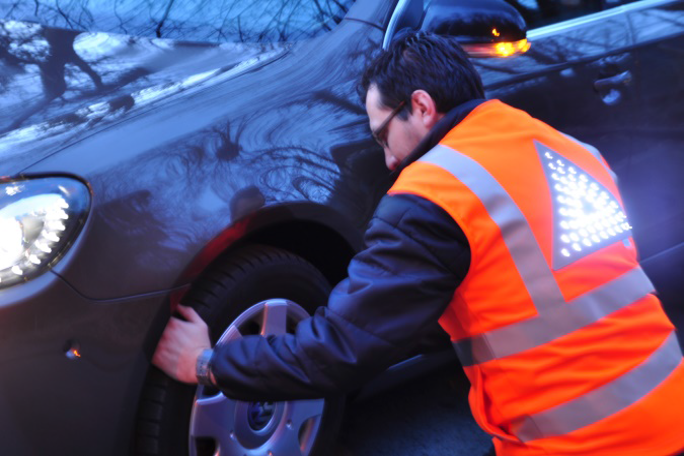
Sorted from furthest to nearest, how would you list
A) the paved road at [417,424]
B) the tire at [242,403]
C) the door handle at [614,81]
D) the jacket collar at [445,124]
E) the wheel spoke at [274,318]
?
the door handle at [614,81] → the paved road at [417,424] → the wheel spoke at [274,318] → the tire at [242,403] → the jacket collar at [445,124]

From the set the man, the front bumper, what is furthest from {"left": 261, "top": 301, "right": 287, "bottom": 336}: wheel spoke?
the man

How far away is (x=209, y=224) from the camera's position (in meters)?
1.80

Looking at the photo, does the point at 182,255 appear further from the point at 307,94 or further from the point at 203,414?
the point at 307,94

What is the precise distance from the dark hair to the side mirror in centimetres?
70

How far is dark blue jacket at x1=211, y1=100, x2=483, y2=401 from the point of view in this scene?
135 centimetres

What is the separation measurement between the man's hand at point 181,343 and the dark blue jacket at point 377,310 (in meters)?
0.25

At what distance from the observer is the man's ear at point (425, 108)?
158cm

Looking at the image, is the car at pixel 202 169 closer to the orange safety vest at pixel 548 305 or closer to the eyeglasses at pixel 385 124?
the eyeglasses at pixel 385 124

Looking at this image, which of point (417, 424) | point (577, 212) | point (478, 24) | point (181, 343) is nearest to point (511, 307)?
point (577, 212)

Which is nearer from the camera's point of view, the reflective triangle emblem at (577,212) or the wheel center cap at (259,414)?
the reflective triangle emblem at (577,212)

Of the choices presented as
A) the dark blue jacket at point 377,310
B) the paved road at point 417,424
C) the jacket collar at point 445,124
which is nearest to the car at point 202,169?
the paved road at point 417,424

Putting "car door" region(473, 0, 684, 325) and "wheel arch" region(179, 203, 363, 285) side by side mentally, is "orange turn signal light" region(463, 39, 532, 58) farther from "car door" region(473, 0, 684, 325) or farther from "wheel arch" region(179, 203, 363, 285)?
"wheel arch" region(179, 203, 363, 285)

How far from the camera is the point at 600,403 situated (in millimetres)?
1394

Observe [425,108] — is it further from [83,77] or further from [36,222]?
[83,77]
